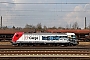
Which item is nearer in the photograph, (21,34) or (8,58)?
(8,58)

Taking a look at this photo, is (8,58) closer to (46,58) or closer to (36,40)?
(46,58)

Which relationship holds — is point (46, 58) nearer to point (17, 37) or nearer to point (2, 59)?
point (2, 59)

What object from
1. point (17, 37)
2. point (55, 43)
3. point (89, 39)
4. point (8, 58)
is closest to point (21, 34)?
point (17, 37)

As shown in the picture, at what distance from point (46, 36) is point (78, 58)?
17580mm

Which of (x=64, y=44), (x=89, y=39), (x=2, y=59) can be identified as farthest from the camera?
(x=89, y=39)

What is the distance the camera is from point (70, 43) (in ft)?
107

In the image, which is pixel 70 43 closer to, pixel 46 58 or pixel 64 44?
pixel 64 44


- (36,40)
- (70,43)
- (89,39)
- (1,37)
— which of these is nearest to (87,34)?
(89,39)

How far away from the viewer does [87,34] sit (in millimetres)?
41938

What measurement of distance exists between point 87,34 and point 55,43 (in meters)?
11.7

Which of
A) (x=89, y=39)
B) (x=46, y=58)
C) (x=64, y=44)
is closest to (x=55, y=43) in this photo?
(x=64, y=44)

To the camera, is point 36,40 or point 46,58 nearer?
point 46,58

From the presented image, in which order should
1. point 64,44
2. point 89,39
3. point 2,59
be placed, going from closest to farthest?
point 2,59, point 64,44, point 89,39

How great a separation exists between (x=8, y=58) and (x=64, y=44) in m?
18.0
